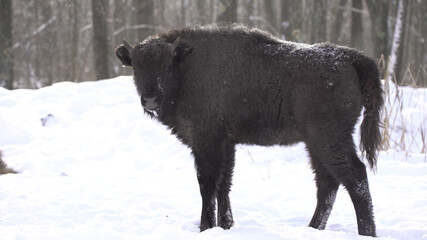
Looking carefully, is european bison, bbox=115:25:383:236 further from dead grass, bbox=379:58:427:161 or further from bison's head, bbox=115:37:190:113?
dead grass, bbox=379:58:427:161

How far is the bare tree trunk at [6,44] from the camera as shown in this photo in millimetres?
10930

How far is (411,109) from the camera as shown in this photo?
9500 millimetres

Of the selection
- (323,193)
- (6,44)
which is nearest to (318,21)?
(6,44)

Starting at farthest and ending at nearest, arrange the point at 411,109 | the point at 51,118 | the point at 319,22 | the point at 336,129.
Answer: the point at 319,22 → the point at 411,109 → the point at 51,118 → the point at 336,129

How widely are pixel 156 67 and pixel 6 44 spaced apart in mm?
7820

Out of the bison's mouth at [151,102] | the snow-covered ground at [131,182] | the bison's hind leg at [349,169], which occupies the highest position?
the bison's mouth at [151,102]

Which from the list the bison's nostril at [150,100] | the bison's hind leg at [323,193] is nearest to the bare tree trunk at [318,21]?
the bison's hind leg at [323,193]

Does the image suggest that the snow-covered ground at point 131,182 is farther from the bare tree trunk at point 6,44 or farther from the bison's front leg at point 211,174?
the bare tree trunk at point 6,44

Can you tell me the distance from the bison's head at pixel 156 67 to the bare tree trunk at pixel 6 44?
23.4 feet

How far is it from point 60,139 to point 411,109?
6.33 meters

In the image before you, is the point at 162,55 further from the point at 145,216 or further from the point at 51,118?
the point at 51,118

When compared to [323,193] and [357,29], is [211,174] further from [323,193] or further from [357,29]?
[357,29]

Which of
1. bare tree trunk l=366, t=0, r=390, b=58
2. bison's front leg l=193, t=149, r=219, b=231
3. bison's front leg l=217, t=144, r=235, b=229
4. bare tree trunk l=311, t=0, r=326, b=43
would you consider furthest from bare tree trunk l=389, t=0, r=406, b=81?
bison's front leg l=193, t=149, r=219, b=231

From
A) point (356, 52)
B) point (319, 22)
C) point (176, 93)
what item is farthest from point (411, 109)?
point (319, 22)
